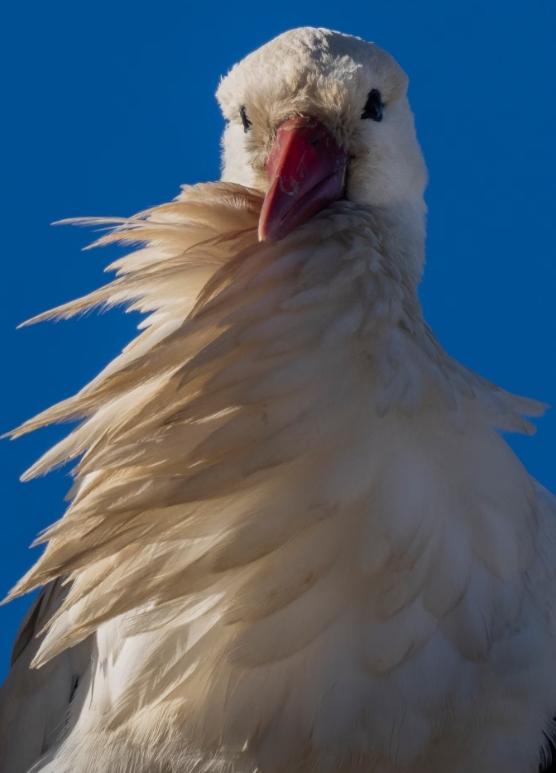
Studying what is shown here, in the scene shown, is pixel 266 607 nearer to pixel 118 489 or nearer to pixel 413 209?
pixel 118 489

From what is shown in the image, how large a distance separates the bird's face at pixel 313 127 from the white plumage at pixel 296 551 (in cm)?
12

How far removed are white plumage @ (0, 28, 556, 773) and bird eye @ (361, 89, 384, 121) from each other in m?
0.30

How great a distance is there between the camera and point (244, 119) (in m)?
1.65

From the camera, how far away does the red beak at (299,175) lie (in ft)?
4.75

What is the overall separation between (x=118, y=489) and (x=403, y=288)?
0.41 metres

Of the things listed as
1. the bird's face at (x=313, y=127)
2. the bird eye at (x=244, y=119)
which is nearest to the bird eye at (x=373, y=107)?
the bird's face at (x=313, y=127)

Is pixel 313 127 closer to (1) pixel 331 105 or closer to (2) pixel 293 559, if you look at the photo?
(1) pixel 331 105

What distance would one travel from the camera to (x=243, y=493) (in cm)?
130

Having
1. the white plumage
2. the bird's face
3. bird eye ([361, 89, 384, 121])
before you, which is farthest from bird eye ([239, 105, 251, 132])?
the white plumage

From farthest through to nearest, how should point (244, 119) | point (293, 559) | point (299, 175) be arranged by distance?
point (244, 119) < point (299, 175) < point (293, 559)

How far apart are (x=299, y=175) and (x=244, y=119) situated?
198 millimetres

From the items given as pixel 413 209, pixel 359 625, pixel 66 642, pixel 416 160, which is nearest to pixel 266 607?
pixel 359 625

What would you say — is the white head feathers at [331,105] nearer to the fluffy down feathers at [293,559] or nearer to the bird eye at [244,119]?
the bird eye at [244,119]

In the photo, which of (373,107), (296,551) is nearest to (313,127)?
(373,107)
